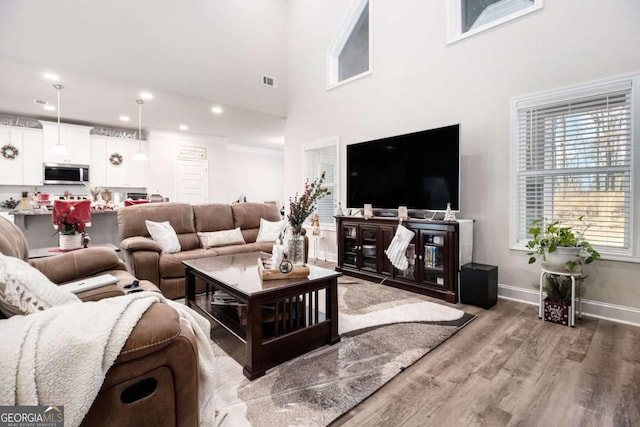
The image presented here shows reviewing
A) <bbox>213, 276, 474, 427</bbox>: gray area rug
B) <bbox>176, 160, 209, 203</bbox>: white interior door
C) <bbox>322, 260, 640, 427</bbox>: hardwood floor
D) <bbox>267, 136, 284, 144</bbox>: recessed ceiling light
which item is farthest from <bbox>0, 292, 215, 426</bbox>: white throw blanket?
<bbox>267, 136, 284, 144</bbox>: recessed ceiling light

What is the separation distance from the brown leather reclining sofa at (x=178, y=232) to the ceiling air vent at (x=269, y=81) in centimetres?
257

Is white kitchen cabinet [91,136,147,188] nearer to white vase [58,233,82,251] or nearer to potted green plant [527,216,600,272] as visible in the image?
white vase [58,233,82,251]

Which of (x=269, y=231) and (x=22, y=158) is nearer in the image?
(x=269, y=231)

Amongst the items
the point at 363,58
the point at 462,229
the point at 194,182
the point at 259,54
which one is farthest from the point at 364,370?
the point at 194,182

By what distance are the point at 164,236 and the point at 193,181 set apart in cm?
464

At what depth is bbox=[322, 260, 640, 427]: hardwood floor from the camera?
1515 mm

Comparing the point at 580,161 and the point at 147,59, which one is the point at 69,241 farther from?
the point at 580,161

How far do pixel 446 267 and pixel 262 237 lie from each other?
2319mm

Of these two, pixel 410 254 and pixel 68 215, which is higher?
pixel 68 215

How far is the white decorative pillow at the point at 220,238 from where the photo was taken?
3.84 m

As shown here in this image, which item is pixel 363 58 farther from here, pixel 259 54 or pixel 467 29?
pixel 259 54

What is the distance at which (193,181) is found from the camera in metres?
7.74

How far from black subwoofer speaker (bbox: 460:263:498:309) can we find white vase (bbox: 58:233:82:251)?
3.72 metres

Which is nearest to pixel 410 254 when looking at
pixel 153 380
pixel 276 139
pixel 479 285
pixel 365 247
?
pixel 365 247
